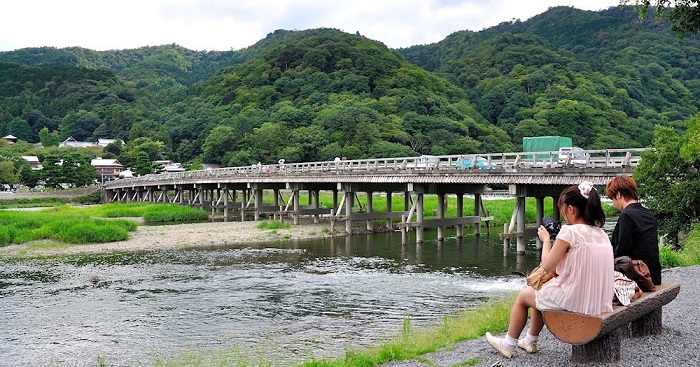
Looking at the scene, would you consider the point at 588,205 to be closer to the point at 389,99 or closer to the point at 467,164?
the point at 467,164

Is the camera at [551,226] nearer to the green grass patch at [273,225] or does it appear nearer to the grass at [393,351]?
the grass at [393,351]

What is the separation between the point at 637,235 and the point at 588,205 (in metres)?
1.49

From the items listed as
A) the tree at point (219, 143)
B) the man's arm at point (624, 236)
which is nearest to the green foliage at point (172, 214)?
the tree at point (219, 143)

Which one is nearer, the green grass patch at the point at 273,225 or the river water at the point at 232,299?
the river water at the point at 232,299

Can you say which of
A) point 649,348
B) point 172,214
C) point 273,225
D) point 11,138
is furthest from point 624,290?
point 11,138

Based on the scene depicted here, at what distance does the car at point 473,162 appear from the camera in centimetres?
2590

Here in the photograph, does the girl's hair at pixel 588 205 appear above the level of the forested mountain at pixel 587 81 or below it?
below

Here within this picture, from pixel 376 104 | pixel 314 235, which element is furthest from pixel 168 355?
pixel 376 104

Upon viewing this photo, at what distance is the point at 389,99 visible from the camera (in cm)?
9375

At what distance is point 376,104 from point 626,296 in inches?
3393

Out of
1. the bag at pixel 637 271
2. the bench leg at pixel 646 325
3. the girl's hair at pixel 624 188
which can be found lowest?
the bench leg at pixel 646 325

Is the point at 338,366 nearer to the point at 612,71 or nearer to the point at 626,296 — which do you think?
the point at 626,296

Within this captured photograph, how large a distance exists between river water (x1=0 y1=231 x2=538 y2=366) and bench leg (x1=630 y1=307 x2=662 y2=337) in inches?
205

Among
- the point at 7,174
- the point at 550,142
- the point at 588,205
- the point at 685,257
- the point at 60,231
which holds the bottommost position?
the point at 60,231
